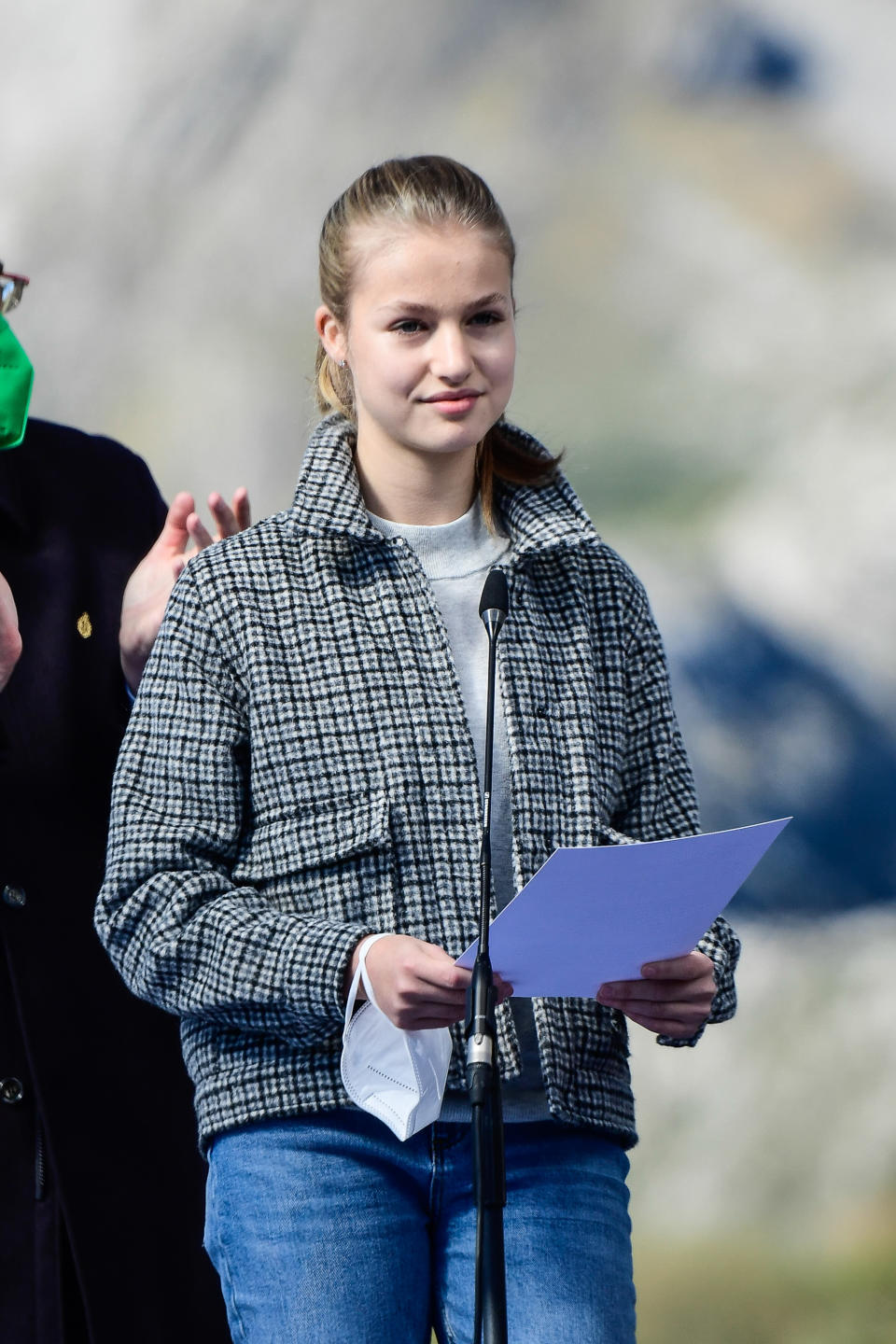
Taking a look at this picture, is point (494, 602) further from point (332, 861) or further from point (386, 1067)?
point (386, 1067)

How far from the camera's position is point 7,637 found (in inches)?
60.2

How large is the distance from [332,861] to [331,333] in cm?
55

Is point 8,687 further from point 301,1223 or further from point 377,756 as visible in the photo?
point 301,1223

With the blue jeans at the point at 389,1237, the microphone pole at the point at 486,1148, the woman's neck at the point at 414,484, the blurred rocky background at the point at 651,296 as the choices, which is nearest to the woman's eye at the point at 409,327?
the woman's neck at the point at 414,484

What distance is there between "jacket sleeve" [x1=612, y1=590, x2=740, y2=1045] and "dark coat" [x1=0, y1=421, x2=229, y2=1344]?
0.54 metres

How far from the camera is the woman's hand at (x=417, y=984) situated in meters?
1.13

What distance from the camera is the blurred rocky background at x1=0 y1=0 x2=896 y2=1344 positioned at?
2.70 m

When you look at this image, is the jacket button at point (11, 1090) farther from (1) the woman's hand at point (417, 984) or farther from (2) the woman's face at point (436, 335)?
(2) the woman's face at point (436, 335)

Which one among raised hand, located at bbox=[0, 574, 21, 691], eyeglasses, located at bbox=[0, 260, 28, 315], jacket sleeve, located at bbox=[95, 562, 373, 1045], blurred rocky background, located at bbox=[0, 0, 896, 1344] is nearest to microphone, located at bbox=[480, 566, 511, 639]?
jacket sleeve, located at bbox=[95, 562, 373, 1045]

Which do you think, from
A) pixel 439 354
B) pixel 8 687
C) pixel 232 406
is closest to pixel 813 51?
pixel 232 406

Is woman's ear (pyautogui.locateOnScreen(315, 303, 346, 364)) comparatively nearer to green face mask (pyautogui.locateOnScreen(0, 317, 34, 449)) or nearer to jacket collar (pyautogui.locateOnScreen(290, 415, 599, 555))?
jacket collar (pyautogui.locateOnScreen(290, 415, 599, 555))

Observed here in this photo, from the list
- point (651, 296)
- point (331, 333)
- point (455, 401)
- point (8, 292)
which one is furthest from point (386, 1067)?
point (651, 296)

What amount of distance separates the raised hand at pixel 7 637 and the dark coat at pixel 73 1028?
→ 0.29ft

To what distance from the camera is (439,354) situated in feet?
4.59
